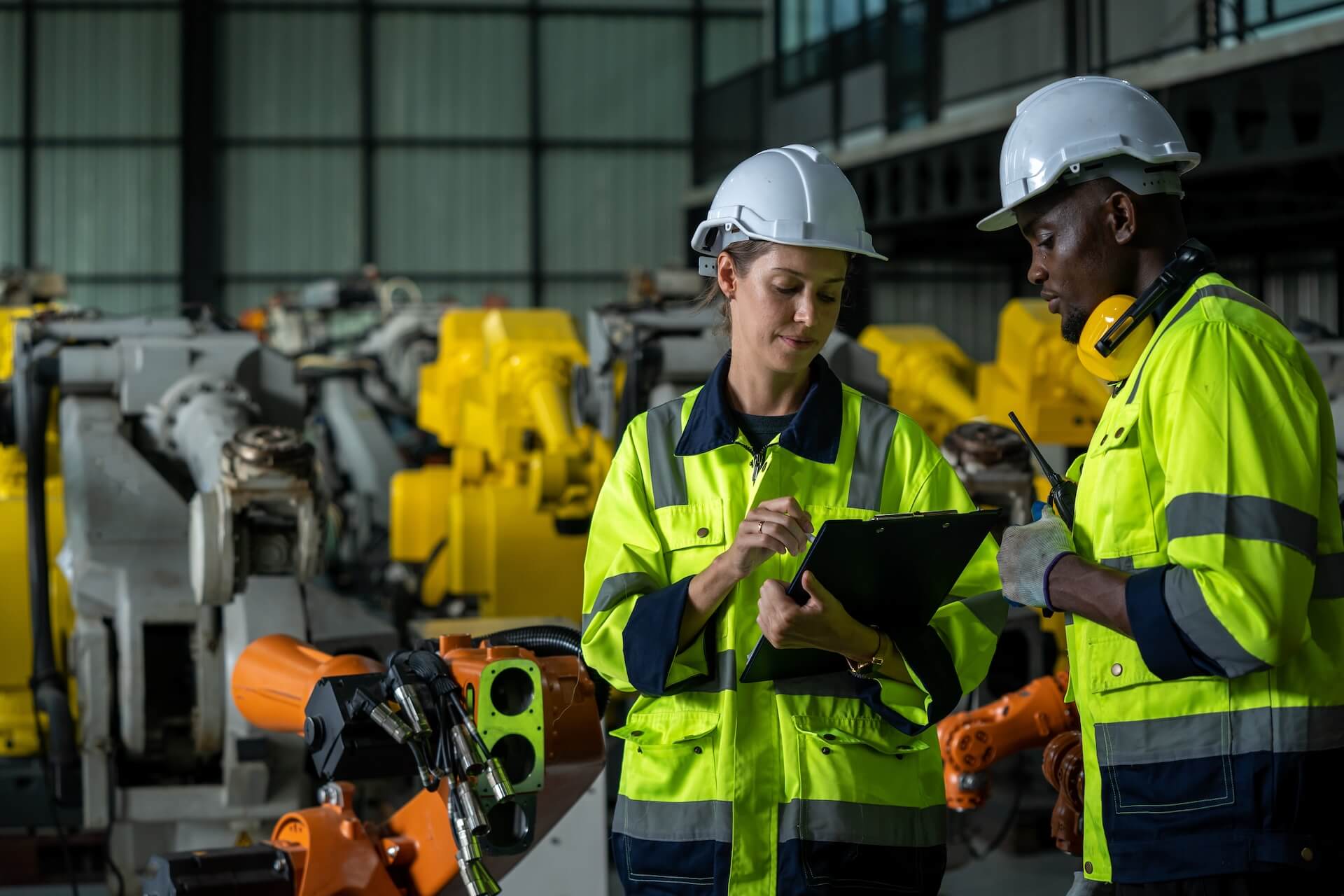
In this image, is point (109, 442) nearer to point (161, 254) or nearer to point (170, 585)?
point (170, 585)

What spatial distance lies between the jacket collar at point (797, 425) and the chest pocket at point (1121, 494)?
42 centimetres

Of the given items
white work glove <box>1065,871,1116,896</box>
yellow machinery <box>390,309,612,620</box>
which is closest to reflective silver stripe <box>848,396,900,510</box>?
white work glove <box>1065,871,1116,896</box>

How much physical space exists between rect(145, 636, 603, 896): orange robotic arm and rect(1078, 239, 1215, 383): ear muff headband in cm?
105

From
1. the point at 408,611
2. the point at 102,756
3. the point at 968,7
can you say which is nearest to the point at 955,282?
the point at 968,7

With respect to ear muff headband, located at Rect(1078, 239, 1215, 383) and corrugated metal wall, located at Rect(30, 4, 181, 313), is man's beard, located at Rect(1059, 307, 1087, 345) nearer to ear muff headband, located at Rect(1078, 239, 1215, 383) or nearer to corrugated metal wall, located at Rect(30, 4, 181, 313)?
ear muff headband, located at Rect(1078, 239, 1215, 383)

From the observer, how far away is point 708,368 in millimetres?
6469

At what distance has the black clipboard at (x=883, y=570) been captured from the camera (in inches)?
85.7

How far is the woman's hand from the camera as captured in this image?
221 cm

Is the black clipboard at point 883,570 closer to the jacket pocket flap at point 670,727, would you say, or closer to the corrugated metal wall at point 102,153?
the jacket pocket flap at point 670,727

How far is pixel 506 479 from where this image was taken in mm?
8047

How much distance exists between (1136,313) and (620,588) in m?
0.83

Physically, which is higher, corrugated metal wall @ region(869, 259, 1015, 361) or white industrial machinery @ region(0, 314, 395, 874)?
corrugated metal wall @ region(869, 259, 1015, 361)

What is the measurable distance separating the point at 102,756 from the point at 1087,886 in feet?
11.4

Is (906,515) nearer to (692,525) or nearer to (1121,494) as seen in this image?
(1121,494)
